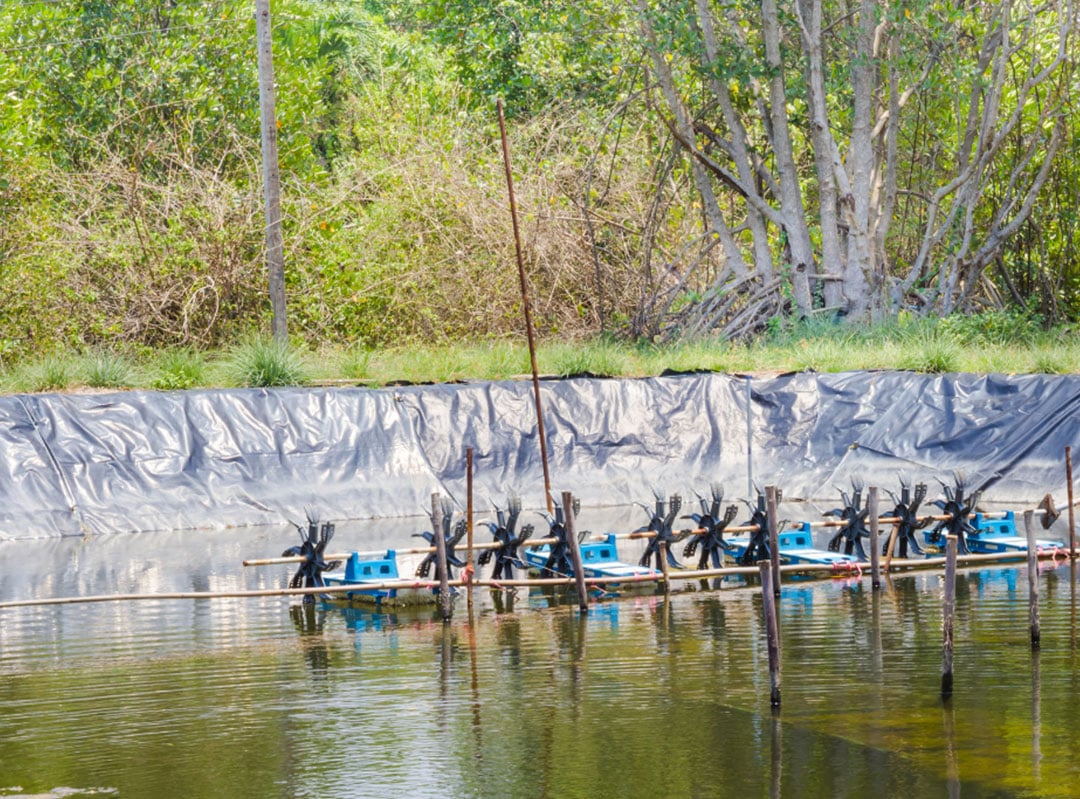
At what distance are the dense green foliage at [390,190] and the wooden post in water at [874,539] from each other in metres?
9.34

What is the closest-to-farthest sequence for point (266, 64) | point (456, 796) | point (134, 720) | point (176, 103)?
point (456, 796) < point (134, 720) < point (266, 64) < point (176, 103)

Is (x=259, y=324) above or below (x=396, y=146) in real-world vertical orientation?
below

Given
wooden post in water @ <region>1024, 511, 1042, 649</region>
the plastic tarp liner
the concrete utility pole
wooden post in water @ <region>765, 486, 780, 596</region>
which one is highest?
the concrete utility pole

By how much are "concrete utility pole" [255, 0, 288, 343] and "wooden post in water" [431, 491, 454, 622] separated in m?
8.87

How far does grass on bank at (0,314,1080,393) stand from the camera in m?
19.4

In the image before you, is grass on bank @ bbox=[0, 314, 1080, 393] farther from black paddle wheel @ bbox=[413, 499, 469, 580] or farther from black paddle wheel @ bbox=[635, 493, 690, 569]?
black paddle wheel @ bbox=[635, 493, 690, 569]

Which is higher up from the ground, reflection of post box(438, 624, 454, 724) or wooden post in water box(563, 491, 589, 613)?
wooden post in water box(563, 491, 589, 613)

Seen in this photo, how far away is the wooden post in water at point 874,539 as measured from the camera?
12.8 metres

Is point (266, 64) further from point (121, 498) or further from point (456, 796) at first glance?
point (456, 796)

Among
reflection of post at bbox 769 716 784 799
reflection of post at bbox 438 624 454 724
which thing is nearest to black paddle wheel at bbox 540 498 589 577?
reflection of post at bbox 438 624 454 724

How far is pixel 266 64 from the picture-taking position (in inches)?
792

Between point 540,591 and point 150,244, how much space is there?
1178 centimetres

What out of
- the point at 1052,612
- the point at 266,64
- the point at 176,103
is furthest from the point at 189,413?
the point at 1052,612

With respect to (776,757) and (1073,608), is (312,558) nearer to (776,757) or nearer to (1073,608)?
(776,757)
